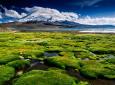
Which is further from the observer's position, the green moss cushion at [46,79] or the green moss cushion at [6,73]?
the green moss cushion at [6,73]

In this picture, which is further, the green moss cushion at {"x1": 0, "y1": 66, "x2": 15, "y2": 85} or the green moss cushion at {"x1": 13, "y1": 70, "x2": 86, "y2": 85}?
the green moss cushion at {"x1": 0, "y1": 66, "x2": 15, "y2": 85}

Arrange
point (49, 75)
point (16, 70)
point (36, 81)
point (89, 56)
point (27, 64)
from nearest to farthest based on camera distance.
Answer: point (36, 81), point (49, 75), point (16, 70), point (27, 64), point (89, 56)

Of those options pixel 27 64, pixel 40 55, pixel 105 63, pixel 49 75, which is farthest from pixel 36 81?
pixel 40 55

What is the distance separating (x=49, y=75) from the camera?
32844 mm

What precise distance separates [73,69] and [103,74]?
5431 millimetres

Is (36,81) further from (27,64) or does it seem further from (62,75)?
(27,64)

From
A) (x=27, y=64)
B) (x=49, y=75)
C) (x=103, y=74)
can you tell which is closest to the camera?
(x=49, y=75)

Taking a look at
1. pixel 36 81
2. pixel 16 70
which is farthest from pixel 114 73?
pixel 16 70

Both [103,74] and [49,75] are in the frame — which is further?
[103,74]

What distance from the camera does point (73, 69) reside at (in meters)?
39.2

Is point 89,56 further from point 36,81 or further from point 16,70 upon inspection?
point 36,81

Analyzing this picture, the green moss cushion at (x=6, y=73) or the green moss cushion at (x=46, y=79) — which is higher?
the green moss cushion at (x=46, y=79)

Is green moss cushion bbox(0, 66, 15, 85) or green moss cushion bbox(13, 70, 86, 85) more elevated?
green moss cushion bbox(13, 70, 86, 85)

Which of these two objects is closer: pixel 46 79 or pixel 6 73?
pixel 46 79
